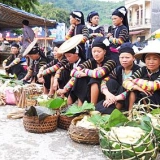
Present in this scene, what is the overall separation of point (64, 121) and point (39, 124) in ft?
1.06

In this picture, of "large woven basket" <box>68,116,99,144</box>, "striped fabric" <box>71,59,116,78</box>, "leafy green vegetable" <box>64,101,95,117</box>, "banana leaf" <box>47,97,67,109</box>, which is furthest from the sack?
"large woven basket" <box>68,116,99,144</box>

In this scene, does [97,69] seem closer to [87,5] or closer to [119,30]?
[119,30]

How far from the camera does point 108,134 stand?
8.55 ft

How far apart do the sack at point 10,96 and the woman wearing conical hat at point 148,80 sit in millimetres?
2216

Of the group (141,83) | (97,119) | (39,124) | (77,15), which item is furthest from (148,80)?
(77,15)

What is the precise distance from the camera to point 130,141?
2551mm

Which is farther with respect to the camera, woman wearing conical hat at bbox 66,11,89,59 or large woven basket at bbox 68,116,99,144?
woman wearing conical hat at bbox 66,11,89,59

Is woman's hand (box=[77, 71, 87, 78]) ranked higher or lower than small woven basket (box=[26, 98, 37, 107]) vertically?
higher

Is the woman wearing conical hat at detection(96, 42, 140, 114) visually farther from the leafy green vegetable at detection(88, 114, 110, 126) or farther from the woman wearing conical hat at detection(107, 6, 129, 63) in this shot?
the woman wearing conical hat at detection(107, 6, 129, 63)

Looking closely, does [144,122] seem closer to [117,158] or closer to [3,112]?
[117,158]

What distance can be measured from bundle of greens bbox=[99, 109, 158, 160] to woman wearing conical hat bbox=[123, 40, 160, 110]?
30.3 inches

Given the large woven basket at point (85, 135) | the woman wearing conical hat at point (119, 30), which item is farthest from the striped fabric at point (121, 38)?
the large woven basket at point (85, 135)

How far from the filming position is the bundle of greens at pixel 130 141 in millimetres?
2482

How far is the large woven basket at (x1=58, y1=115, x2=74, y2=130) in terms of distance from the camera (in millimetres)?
3732
